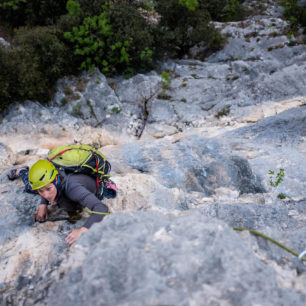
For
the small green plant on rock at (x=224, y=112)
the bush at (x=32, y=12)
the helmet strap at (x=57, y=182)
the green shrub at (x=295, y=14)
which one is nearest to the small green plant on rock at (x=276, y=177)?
the helmet strap at (x=57, y=182)

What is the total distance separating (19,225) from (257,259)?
3.73 m

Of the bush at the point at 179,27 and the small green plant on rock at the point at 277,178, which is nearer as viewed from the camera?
the small green plant on rock at the point at 277,178

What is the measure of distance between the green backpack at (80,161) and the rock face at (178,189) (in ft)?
3.06

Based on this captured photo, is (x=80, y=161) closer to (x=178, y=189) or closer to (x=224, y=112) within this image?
(x=178, y=189)

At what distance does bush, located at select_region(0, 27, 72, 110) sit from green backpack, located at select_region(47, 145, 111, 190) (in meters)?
6.19

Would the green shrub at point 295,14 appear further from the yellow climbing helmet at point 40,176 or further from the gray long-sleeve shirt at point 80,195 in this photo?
the yellow climbing helmet at point 40,176

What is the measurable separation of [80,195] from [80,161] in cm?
67

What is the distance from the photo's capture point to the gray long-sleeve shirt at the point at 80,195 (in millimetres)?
3253

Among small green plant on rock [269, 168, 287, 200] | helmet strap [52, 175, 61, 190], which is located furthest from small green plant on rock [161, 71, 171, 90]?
helmet strap [52, 175, 61, 190]

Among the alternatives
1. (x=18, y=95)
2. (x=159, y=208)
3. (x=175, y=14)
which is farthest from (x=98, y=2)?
(x=159, y=208)

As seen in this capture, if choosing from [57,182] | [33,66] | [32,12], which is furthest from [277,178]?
[32,12]

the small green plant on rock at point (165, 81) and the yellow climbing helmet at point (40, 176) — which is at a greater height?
the yellow climbing helmet at point (40, 176)

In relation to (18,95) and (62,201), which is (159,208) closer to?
(62,201)

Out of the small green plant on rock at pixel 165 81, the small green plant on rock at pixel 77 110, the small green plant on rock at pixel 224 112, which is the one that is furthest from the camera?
the small green plant on rock at pixel 165 81
